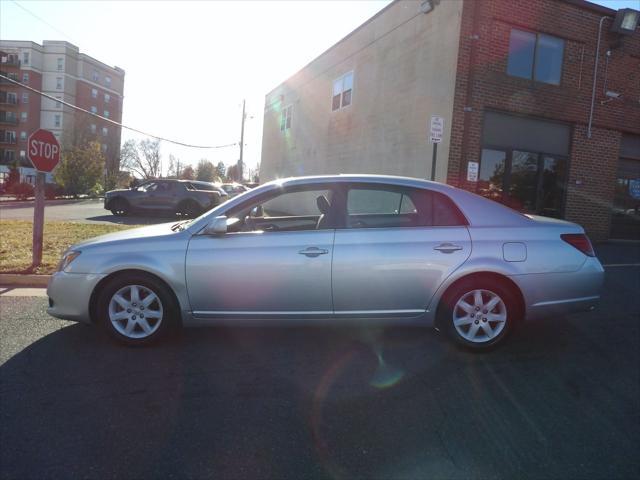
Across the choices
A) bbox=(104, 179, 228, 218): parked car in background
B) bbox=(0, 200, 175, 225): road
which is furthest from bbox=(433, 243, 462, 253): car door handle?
bbox=(104, 179, 228, 218): parked car in background

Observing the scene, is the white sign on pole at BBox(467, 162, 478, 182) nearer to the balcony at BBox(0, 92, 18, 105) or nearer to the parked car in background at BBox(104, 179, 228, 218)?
the parked car in background at BBox(104, 179, 228, 218)

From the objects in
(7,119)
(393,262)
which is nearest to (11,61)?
(7,119)

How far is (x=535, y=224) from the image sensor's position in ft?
13.8

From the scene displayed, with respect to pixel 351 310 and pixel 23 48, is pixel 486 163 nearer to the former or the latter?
pixel 351 310

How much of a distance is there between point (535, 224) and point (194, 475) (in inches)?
137

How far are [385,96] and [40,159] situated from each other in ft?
32.1

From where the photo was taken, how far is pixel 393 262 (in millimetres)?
3891

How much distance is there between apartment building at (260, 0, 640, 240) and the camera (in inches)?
428

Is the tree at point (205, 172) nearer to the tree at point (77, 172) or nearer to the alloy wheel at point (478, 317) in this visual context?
the tree at point (77, 172)

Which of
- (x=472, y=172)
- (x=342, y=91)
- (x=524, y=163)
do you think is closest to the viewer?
(x=472, y=172)

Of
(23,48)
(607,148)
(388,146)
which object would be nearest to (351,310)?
(388,146)

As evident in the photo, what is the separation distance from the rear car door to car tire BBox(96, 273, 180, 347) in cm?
147

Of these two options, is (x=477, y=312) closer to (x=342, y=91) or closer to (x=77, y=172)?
(x=342, y=91)

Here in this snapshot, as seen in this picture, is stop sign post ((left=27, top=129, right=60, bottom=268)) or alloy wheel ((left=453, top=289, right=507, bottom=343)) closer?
alloy wheel ((left=453, top=289, right=507, bottom=343))
